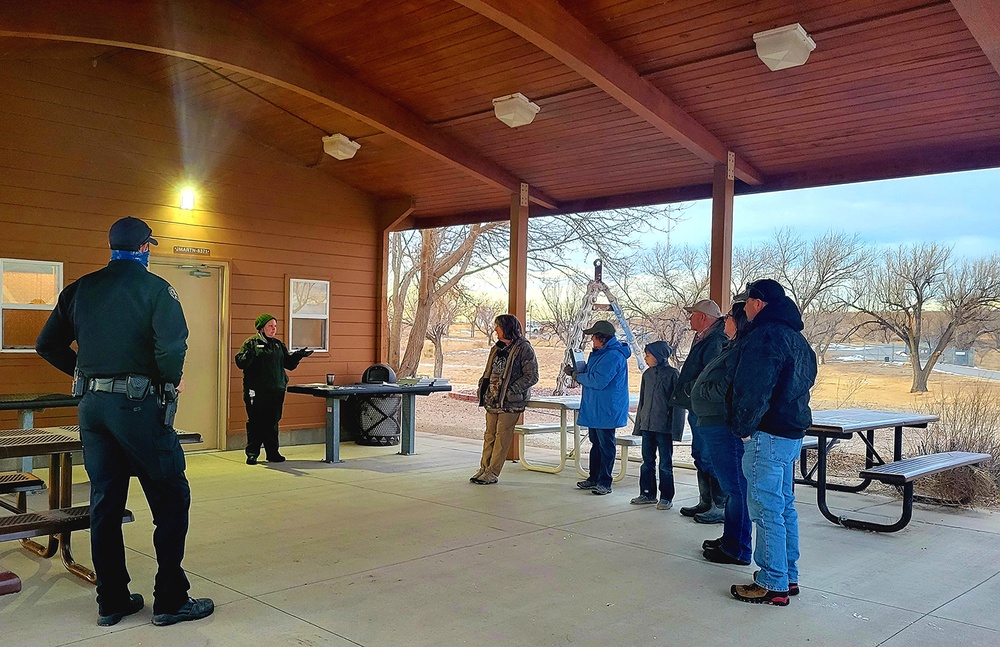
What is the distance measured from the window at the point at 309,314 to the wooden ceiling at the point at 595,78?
76.0 inches

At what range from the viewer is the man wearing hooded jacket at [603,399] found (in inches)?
270

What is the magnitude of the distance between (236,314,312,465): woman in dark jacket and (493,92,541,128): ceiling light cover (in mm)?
3349

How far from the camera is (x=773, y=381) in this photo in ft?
12.9

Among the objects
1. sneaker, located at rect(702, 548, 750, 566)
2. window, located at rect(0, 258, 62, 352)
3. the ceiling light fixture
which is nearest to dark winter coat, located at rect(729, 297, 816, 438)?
sneaker, located at rect(702, 548, 750, 566)

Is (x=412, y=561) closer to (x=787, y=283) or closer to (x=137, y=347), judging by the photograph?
(x=137, y=347)

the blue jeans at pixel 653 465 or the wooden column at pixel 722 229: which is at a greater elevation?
the wooden column at pixel 722 229

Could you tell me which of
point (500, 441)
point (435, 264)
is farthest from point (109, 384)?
point (435, 264)

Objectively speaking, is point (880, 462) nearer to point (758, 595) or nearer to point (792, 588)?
point (792, 588)

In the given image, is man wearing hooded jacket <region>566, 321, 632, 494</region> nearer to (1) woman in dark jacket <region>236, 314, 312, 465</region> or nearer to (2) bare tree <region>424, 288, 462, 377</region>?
(1) woman in dark jacket <region>236, 314, 312, 465</region>

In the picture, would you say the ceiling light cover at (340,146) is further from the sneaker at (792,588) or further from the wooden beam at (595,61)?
the sneaker at (792,588)

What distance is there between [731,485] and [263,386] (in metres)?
5.31

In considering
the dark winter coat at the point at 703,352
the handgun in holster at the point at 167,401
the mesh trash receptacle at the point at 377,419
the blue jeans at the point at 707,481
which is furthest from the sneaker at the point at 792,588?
the mesh trash receptacle at the point at 377,419

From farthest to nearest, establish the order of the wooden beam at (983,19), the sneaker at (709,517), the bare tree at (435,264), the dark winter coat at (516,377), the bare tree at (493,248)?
1. the bare tree at (493,248)
2. the bare tree at (435,264)
3. the dark winter coat at (516,377)
4. the sneaker at (709,517)
5. the wooden beam at (983,19)

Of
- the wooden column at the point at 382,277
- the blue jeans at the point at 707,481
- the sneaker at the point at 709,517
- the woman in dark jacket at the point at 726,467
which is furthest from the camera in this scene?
the wooden column at the point at 382,277
